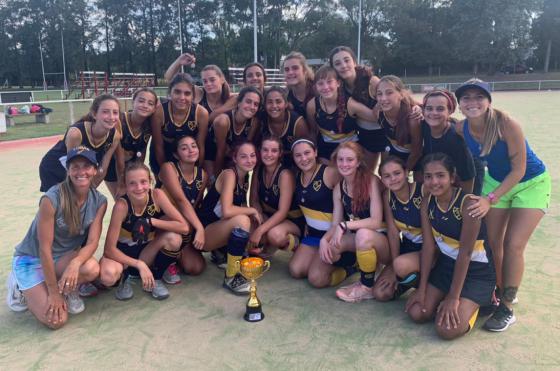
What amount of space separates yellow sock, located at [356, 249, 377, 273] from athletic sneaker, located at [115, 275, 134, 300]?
1836 mm

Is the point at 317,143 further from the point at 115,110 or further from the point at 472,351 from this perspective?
the point at 472,351

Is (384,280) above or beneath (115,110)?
beneath

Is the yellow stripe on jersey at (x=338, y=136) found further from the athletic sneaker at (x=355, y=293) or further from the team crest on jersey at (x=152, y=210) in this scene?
the team crest on jersey at (x=152, y=210)

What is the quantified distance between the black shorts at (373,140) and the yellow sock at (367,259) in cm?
131

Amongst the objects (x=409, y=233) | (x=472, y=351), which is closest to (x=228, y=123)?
(x=409, y=233)

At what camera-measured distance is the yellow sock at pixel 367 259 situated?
342 centimetres

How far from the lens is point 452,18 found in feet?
159

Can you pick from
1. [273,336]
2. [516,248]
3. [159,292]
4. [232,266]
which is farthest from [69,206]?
[516,248]

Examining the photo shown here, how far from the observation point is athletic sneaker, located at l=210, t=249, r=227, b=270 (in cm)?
424

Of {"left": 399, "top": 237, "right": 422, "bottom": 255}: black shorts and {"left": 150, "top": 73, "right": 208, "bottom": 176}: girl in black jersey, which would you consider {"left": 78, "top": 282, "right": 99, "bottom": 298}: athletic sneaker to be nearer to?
{"left": 150, "top": 73, "right": 208, "bottom": 176}: girl in black jersey

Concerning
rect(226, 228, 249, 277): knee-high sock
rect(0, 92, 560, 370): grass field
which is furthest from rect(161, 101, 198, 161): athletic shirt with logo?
rect(0, 92, 560, 370): grass field

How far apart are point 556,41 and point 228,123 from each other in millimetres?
54913

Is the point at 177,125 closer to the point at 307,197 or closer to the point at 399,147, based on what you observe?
the point at 307,197

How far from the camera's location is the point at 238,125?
436cm
